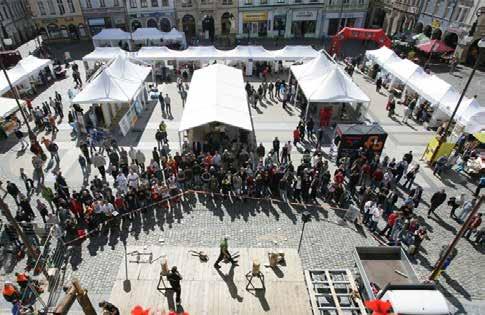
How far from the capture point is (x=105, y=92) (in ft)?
61.2

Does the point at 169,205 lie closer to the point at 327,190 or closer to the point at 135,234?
the point at 135,234

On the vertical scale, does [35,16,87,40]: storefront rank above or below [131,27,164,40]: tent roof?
below

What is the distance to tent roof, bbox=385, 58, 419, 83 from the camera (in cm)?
2295

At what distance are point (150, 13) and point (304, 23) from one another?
1829 cm

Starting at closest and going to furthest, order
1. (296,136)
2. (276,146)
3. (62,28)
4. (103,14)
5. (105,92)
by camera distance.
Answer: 1. (276,146)
2. (296,136)
3. (105,92)
4. (103,14)
5. (62,28)

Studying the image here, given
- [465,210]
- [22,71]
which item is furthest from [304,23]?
[465,210]

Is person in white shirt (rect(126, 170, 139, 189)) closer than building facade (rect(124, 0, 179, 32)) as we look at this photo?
Yes

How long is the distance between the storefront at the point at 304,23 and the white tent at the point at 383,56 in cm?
1298

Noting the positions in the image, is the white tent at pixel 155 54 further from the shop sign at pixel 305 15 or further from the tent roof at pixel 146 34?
the shop sign at pixel 305 15

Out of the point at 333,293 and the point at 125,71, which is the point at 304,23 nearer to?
the point at 125,71

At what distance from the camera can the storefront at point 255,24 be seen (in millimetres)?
37656

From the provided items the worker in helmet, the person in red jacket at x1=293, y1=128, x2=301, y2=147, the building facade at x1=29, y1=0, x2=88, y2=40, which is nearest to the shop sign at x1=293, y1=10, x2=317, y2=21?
the building facade at x1=29, y1=0, x2=88, y2=40

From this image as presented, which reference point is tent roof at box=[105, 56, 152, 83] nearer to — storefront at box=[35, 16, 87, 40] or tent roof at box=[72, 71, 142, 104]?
tent roof at box=[72, 71, 142, 104]

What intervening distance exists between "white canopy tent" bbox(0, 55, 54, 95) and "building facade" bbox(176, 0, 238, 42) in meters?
17.2
